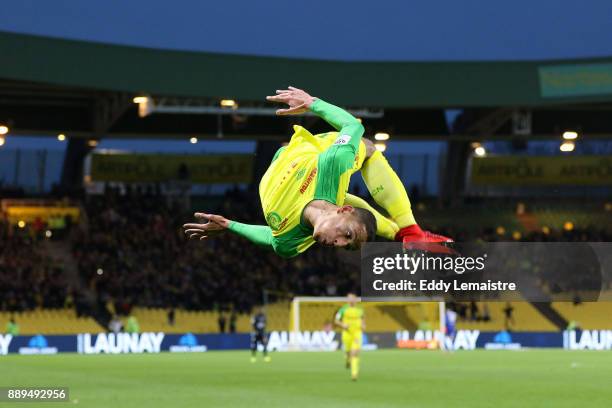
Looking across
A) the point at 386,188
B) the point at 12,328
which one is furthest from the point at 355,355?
the point at 12,328

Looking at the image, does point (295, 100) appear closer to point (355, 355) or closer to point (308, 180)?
point (308, 180)

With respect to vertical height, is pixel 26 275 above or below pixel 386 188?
above

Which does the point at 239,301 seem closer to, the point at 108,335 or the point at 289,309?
the point at 289,309

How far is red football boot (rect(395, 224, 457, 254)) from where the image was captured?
392 inches

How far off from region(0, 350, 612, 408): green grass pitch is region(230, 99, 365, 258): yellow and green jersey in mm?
9730

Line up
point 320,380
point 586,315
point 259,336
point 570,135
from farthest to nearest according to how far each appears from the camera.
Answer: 1. point 586,315
2. point 570,135
3. point 259,336
4. point 320,380

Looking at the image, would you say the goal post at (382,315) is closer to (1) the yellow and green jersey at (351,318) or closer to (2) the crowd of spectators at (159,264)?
(2) the crowd of spectators at (159,264)

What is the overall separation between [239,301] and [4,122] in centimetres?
1341

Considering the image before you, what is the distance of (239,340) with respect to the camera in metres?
47.5

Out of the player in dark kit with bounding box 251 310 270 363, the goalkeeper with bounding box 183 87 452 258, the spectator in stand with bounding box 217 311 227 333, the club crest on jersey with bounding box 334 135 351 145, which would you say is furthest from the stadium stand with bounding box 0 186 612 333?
the club crest on jersey with bounding box 334 135 351 145

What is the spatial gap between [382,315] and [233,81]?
13610mm

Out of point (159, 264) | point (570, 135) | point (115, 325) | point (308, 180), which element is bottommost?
point (115, 325)

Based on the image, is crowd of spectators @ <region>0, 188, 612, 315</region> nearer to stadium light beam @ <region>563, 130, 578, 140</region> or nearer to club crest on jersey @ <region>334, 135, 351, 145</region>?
stadium light beam @ <region>563, 130, 578, 140</region>

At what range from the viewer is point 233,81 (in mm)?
45938
